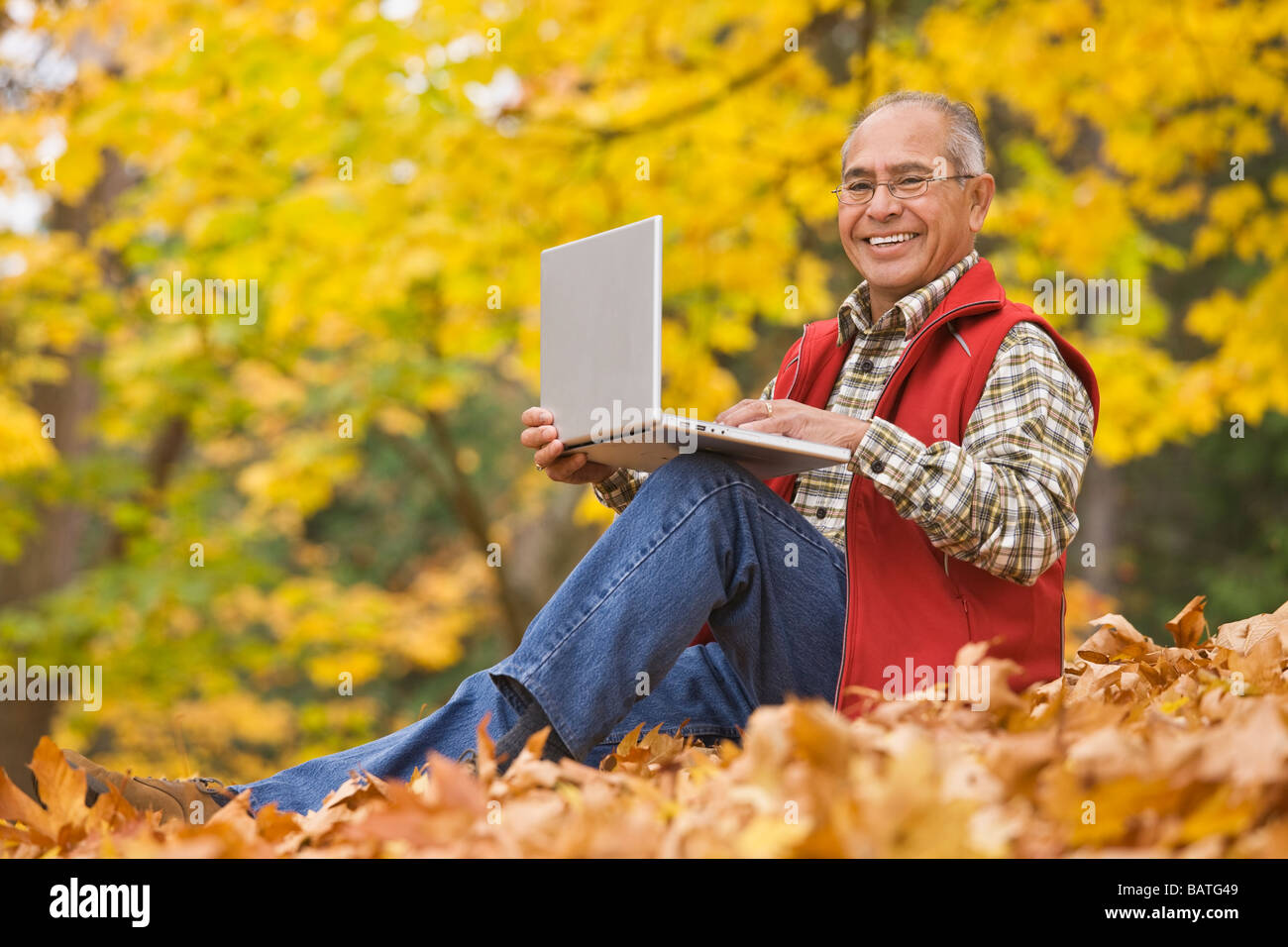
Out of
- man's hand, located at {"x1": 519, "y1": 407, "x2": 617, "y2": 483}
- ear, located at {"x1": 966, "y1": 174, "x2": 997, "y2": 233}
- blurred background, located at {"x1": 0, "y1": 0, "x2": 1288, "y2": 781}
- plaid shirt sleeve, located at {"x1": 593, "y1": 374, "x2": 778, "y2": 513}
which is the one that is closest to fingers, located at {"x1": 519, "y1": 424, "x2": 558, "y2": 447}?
man's hand, located at {"x1": 519, "y1": 407, "x2": 617, "y2": 483}

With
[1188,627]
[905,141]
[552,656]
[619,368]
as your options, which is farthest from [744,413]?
[1188,627]

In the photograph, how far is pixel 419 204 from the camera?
490 centimetres

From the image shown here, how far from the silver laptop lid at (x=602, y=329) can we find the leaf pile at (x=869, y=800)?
638mm

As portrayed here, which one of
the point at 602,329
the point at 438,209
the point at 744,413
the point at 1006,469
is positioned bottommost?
the point at 1006,469

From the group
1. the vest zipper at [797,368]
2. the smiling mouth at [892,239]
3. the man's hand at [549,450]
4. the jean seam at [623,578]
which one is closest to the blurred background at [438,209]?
the vest zipper at [797,368]

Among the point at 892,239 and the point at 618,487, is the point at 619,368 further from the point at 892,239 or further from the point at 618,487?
the point at 892,239

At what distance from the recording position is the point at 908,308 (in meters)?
2.39

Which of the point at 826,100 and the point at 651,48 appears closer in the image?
the point at 651,48

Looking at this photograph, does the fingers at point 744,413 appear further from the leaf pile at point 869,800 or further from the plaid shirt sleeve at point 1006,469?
the leaf pile at point 869,800

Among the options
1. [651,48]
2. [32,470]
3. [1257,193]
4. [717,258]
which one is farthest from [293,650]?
[1257,193]

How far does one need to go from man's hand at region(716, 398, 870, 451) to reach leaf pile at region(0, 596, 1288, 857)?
54 centimetres

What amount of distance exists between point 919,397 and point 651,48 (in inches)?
124

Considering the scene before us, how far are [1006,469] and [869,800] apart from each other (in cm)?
109
